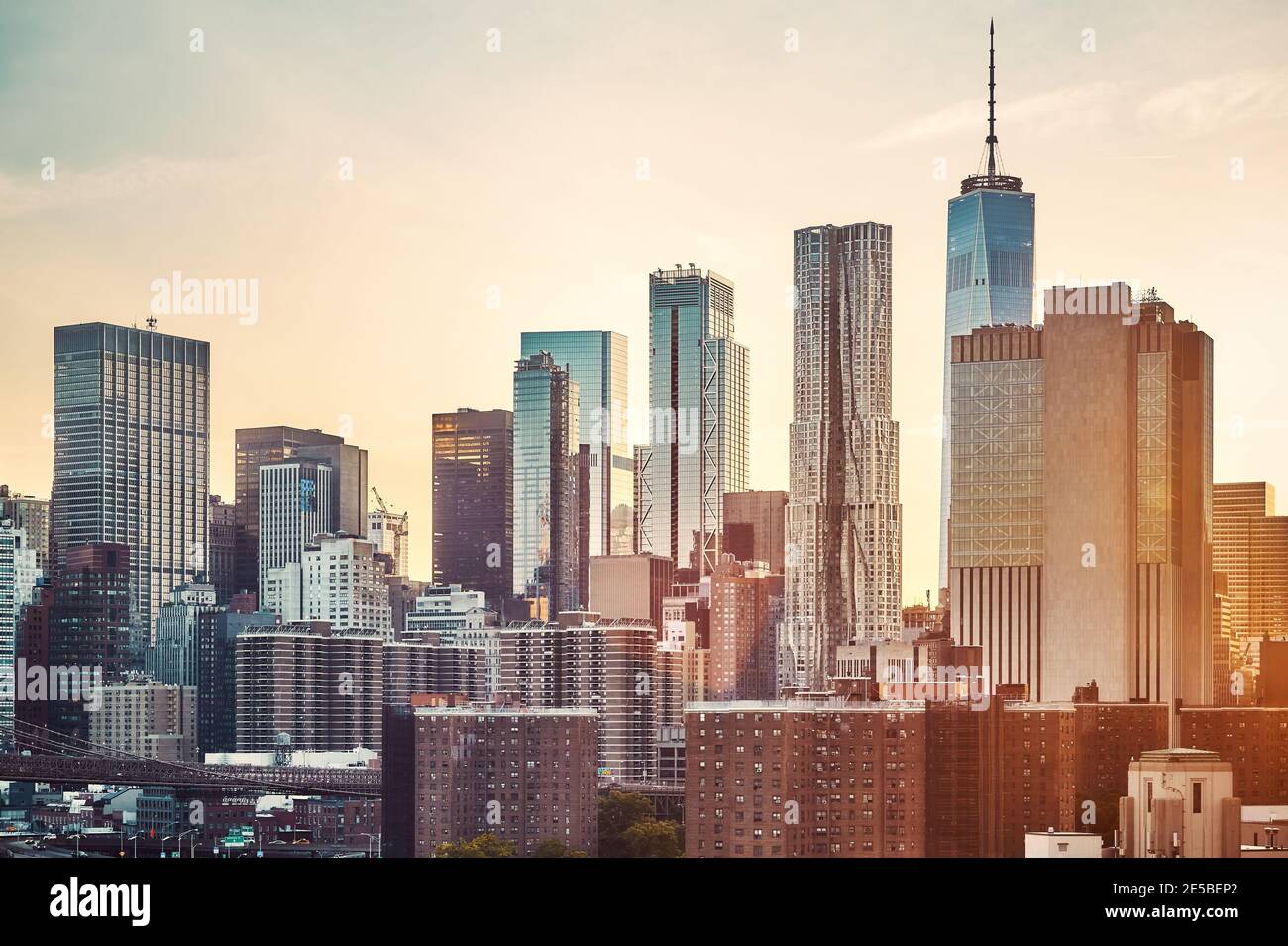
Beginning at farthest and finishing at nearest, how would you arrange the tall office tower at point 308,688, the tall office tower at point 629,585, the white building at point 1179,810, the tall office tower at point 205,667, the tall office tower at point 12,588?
the tall office tower at point 629,585 < the tall office tower at point 205,667 < the tall office tower at point 308,688 < the tall office tower at point 12,588 < the white building at point 1179,810

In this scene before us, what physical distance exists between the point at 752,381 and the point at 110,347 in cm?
3019

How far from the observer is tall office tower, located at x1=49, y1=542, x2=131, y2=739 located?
50688 mm

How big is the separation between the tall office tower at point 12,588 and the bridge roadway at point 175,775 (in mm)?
8492

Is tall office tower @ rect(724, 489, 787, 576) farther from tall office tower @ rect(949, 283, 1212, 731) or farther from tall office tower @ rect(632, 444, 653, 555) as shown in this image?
tall office tower @ rect(949, 283, 1212, 731)

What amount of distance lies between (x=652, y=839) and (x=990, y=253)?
141 feet

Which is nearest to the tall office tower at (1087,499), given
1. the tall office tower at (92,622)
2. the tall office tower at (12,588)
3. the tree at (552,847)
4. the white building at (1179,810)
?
the tree at (552,847)

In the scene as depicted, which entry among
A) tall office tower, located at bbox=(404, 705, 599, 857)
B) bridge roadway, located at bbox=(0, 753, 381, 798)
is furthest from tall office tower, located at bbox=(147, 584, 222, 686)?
tall office tower, located at bbox=(404, 705, 599, 857)

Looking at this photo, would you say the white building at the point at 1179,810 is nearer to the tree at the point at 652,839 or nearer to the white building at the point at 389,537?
the tree at the point at 652,839

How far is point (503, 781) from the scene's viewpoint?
3077cm

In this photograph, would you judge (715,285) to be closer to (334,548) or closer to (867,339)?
(867,339)

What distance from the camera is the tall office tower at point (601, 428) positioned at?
63.2 m

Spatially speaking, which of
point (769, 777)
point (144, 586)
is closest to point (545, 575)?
point (144, 586)

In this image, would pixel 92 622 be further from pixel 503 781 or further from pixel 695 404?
pixel 503 781
